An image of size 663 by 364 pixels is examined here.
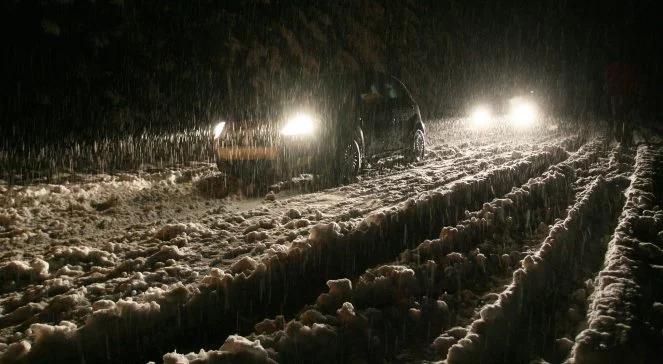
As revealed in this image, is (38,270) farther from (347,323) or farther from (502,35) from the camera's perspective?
(502,35)

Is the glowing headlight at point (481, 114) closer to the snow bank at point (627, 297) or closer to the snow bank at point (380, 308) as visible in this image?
the snow bank at point (627, 297)

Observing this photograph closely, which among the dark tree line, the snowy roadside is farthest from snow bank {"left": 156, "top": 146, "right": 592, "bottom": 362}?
the dark tree line

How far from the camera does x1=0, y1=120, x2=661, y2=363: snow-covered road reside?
256 centimetres

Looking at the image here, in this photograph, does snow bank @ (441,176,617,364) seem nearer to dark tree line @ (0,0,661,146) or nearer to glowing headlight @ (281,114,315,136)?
glowing headlight @ (281,114,315,136)

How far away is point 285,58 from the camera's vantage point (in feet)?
50.1

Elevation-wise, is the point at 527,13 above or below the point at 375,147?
above

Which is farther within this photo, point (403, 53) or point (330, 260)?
point (403, 53)

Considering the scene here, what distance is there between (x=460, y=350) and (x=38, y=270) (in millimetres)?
3422

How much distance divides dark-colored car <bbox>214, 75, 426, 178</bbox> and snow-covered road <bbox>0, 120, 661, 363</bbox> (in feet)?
1.50

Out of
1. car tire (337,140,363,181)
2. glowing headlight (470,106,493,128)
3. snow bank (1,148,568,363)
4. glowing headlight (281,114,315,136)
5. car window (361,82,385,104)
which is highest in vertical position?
glowing headlight (470,106,493,128)

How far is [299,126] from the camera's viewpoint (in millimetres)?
6996

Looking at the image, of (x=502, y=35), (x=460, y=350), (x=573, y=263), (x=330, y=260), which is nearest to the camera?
(x=460, y=350)

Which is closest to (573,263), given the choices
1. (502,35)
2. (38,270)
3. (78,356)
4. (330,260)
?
(330,260)

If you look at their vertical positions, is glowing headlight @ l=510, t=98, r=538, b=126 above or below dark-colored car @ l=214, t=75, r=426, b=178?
above
